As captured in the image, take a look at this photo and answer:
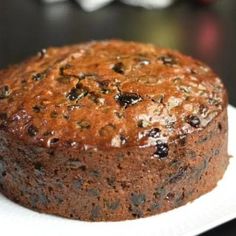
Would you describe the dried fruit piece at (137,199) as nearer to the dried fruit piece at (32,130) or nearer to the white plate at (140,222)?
the white plate at (140,222)

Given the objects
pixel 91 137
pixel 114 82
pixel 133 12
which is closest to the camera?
pixel 91 137

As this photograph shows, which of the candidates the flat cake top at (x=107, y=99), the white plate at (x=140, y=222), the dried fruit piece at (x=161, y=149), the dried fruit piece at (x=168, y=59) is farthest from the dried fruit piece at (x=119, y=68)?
the white plate at (x=140, y=222)

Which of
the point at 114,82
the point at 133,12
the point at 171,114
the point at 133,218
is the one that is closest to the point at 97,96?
the point at 114,82

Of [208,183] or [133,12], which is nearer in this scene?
[208,183]

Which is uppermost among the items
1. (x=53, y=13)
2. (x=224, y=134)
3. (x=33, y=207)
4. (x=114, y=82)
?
(x=114, y=82)

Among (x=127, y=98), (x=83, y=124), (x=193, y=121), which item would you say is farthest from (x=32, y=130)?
(x=193, y=121)

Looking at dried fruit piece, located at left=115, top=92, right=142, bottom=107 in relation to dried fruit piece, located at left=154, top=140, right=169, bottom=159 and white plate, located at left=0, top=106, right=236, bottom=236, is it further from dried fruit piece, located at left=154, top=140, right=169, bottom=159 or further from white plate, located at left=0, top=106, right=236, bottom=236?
white plate, located at left=0, top=106, right=236, bottom=236

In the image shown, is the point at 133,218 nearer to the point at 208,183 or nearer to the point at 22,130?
the point at 208,183

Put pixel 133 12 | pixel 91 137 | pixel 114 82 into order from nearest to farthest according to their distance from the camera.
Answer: pixel 91 137 < pixel 114 82 < pixel 133 12
